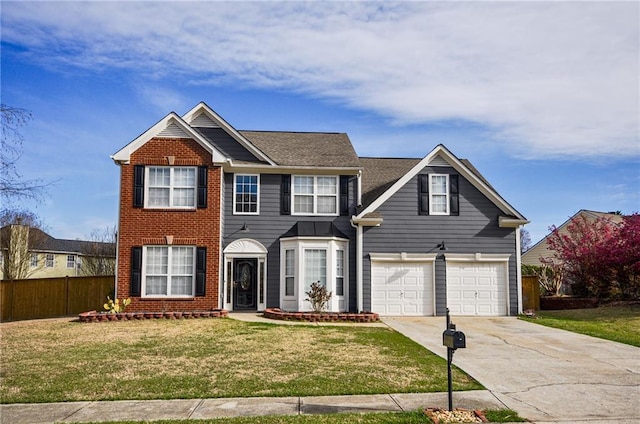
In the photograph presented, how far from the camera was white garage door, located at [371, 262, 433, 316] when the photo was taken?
64.0 feet

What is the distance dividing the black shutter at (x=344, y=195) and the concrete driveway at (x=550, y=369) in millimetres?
5462

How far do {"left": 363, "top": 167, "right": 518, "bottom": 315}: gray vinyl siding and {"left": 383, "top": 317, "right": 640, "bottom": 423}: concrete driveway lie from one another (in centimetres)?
376

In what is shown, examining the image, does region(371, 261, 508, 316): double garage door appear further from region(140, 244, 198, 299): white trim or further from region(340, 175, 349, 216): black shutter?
region(140, 244, 198, 299): white trim

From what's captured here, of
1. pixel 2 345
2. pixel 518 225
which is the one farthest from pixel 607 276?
pixel 2 345

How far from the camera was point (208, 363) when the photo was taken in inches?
405

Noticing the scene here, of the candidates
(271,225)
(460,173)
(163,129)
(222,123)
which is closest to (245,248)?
(271,225)

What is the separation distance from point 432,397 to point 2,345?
1042cm

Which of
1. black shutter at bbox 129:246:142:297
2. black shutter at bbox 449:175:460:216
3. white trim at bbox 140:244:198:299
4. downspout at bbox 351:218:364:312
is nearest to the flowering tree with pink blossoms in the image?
black shutter at bbox 449:175:460:216

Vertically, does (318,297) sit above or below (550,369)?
above

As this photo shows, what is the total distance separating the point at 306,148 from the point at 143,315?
9160 millimetres

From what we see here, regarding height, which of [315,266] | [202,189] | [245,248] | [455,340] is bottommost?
[455,340]

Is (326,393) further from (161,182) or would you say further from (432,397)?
(161,182)

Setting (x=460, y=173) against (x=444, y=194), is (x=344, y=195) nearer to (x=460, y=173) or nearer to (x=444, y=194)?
(x=444, y=194)

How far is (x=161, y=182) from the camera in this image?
18719mm
